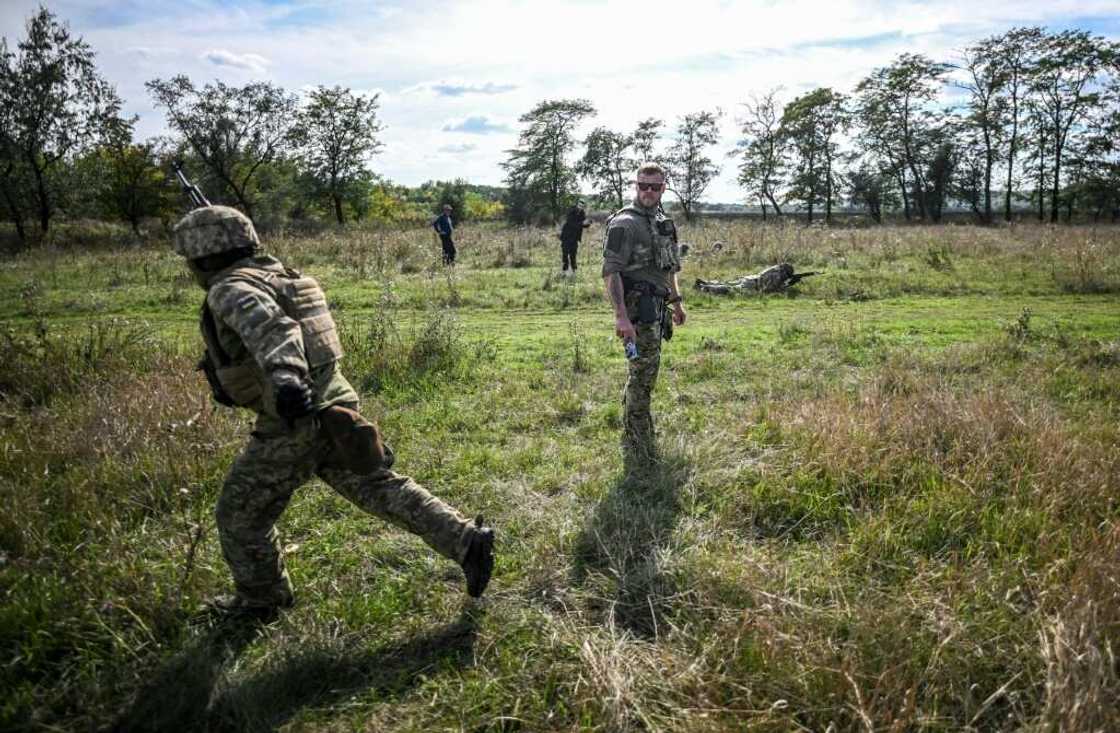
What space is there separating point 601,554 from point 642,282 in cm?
206

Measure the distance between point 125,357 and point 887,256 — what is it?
1540 centimetres

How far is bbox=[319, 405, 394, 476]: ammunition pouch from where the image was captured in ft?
8.91

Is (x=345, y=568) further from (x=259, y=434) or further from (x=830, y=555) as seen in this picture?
(x=830, y=555)

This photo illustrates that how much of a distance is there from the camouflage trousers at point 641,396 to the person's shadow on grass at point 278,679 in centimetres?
207

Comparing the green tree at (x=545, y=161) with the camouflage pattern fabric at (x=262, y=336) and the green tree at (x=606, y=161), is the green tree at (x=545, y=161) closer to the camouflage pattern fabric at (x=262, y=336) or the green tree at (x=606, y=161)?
the green tree at (x=606, y=161)

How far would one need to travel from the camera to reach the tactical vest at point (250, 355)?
2.74 m

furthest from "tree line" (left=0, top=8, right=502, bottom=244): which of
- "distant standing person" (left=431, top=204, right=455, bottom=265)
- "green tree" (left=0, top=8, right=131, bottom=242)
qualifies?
"distant standing person" (left=431, top=204, right=455, bottom=265)

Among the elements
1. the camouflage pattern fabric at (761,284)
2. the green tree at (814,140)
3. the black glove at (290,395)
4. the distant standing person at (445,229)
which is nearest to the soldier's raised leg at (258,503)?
the black glove at (290,395)

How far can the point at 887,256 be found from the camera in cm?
1562

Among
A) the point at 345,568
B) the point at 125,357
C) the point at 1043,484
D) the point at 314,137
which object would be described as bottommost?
the point at 345,568

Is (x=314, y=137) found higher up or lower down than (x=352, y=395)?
higher up

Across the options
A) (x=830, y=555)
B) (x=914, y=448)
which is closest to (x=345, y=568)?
(x=830, y=555)

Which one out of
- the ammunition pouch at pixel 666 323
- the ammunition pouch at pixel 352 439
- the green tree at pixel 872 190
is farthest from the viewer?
the green tree at pixel 872 190

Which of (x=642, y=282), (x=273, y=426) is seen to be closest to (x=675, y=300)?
(x=642, y=282)
